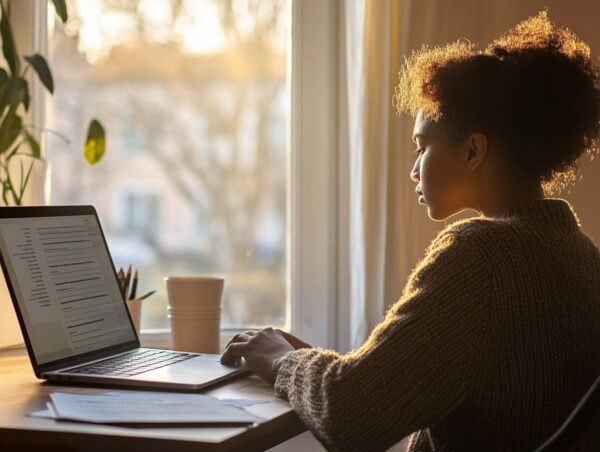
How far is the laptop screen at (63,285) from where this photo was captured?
4.37 feet

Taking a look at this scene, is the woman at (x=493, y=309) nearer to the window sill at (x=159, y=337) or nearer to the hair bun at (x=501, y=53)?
the hair bun at (x=501, y=53)

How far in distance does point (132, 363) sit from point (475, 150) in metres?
0.63

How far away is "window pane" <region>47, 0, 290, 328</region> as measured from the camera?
211 cm

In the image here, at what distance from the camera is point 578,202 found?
181cm

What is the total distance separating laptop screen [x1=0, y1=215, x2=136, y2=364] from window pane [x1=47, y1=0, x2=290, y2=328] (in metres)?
0.57

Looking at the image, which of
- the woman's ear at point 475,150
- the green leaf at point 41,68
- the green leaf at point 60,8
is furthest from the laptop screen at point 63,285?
the woman's ear at point 475,150

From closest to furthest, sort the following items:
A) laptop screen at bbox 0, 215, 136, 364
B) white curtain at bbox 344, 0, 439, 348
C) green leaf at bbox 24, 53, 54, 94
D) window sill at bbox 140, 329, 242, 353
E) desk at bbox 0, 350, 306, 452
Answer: desk at bbox 0, 350, 306, 452
laptop screen at bbox 0, 215, 136, 364
green leaf at bbox 24, 53, 54, 94
white curtain at bbox 344, 0, 439, 348
window sill at bbox 140, 329, 242, 353

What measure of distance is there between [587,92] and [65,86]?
1374 millimetres

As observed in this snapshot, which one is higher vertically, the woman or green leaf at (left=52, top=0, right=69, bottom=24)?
green leaf at (left=52, top=0, right=69, bottom=24)

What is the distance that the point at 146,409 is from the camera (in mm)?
1026

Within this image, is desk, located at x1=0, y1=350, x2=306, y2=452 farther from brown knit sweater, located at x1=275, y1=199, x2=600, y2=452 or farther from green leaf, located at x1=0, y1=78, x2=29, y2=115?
green leaf, located at x1=0, y1=78, x2=29, y2=115

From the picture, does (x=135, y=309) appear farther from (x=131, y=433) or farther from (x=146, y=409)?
(x=131, y=433)

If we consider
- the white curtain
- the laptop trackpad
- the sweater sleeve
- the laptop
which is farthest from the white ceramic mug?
the sweater sleeve

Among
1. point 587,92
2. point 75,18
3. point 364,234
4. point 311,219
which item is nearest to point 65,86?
point 75,18
